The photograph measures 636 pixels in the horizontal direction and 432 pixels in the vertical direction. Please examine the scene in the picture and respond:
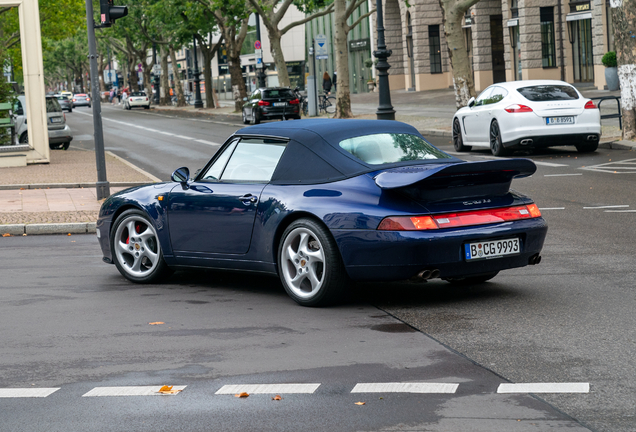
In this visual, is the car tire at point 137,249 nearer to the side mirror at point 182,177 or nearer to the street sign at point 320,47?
the side mirror at point 182,177

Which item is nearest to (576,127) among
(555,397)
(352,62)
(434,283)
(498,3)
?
(434,283)

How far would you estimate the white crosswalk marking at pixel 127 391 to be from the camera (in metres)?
4.79

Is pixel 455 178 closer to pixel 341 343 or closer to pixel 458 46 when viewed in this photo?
pixel 341 343

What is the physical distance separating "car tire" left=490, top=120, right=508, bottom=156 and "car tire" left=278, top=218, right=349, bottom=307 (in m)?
12.6

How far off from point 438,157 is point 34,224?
6.34 metres

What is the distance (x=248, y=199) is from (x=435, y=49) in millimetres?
50977

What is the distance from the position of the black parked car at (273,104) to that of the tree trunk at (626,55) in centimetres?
1998

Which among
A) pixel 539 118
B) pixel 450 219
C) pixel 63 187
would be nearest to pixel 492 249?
pixel 450 219

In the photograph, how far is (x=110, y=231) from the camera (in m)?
8.29

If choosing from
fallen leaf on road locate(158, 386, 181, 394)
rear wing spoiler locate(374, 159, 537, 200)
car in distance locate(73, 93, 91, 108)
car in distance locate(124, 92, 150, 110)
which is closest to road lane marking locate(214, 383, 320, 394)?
fallen leaf on road locate(158, 386, 181, 394)

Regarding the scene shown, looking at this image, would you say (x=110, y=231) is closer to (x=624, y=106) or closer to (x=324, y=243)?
(x=324, y=243)

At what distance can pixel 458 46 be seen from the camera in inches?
1083

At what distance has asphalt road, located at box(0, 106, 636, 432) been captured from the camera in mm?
4387

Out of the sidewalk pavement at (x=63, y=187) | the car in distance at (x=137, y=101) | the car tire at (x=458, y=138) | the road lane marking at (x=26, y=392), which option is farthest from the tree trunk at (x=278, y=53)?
the road lane marking at (x=26, y=392)
